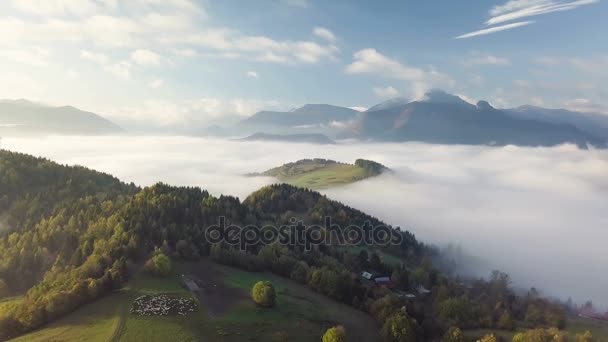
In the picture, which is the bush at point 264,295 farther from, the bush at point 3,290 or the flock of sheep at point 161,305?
the bush at point 3,290

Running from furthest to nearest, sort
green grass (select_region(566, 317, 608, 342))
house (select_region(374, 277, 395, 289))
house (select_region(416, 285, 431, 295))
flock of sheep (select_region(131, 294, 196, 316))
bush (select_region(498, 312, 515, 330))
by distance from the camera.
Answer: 1. house (select_region(416, 285, 431, 295))
2. house (select_region(374, 277, 395, 289))
3. green grass (select_region(566, 317, 608, 342))
4. bush (select_region(498, 312, 515, 330))
5. flock of sheep (select_region(131, 294, 196, 316))

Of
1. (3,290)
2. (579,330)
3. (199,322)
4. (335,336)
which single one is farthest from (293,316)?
(579,330)

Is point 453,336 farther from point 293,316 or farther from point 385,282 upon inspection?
point 385,282

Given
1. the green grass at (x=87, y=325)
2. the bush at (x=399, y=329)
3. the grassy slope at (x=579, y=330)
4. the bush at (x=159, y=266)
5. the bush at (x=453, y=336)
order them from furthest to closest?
the grassy slope at (x=579, y=330) < the bush at (x=159, y=266) < the bush at (x=453, y=336) < the bush at (x=399, y=329) < the green grass at (x=87, y=325)

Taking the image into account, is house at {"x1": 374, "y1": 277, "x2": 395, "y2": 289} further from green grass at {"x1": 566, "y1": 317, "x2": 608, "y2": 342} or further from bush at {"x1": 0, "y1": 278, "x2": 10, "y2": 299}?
bush at {"x1": 0, "y1": 278, "x2": 10, "y2": 299}

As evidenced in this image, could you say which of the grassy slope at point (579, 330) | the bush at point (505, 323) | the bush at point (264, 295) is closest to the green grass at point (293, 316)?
the bush at point (264, 295)

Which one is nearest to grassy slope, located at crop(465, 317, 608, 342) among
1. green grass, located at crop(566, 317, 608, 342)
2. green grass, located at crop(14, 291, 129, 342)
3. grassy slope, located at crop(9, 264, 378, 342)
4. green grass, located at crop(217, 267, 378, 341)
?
green grass, located at crop(566, 317, 608, 342)
